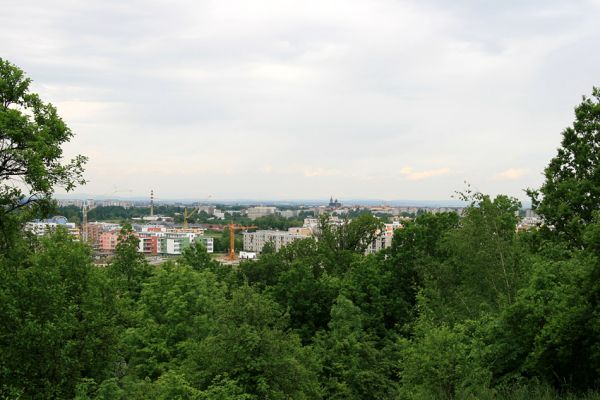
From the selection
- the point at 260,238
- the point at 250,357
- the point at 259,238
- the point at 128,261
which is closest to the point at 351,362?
the point at 250,357

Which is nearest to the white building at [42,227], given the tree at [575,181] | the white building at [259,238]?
the tree at [575,181]

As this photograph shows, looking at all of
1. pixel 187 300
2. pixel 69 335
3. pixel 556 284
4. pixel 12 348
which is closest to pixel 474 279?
pixel 556 284

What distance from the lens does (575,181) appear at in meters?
20.7

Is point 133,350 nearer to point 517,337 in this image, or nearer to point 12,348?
point 12,348

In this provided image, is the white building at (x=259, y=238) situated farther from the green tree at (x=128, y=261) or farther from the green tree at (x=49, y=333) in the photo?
the green tree at (x=49, y=333)

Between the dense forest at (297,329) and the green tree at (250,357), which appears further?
the green tree at (250,357)

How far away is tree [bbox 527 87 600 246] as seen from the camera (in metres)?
20.0

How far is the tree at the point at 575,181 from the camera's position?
65.5ft

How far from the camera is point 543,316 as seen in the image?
13.6 metres

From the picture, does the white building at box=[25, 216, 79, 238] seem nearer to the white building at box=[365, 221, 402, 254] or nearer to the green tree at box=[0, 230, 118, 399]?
the green tree at box=[0, 230, 118, 399]

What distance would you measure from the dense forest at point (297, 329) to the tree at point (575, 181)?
50 mm

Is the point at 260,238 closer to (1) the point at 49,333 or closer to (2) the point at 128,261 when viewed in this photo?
(2) the point at 128,261

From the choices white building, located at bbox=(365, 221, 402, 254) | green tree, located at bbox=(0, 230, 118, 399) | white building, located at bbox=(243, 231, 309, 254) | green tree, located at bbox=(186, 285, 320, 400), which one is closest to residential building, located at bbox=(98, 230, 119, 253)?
white building, located at bbox=(243, 231, 309, 254)

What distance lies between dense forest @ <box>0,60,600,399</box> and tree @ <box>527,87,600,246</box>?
50 millimetres
